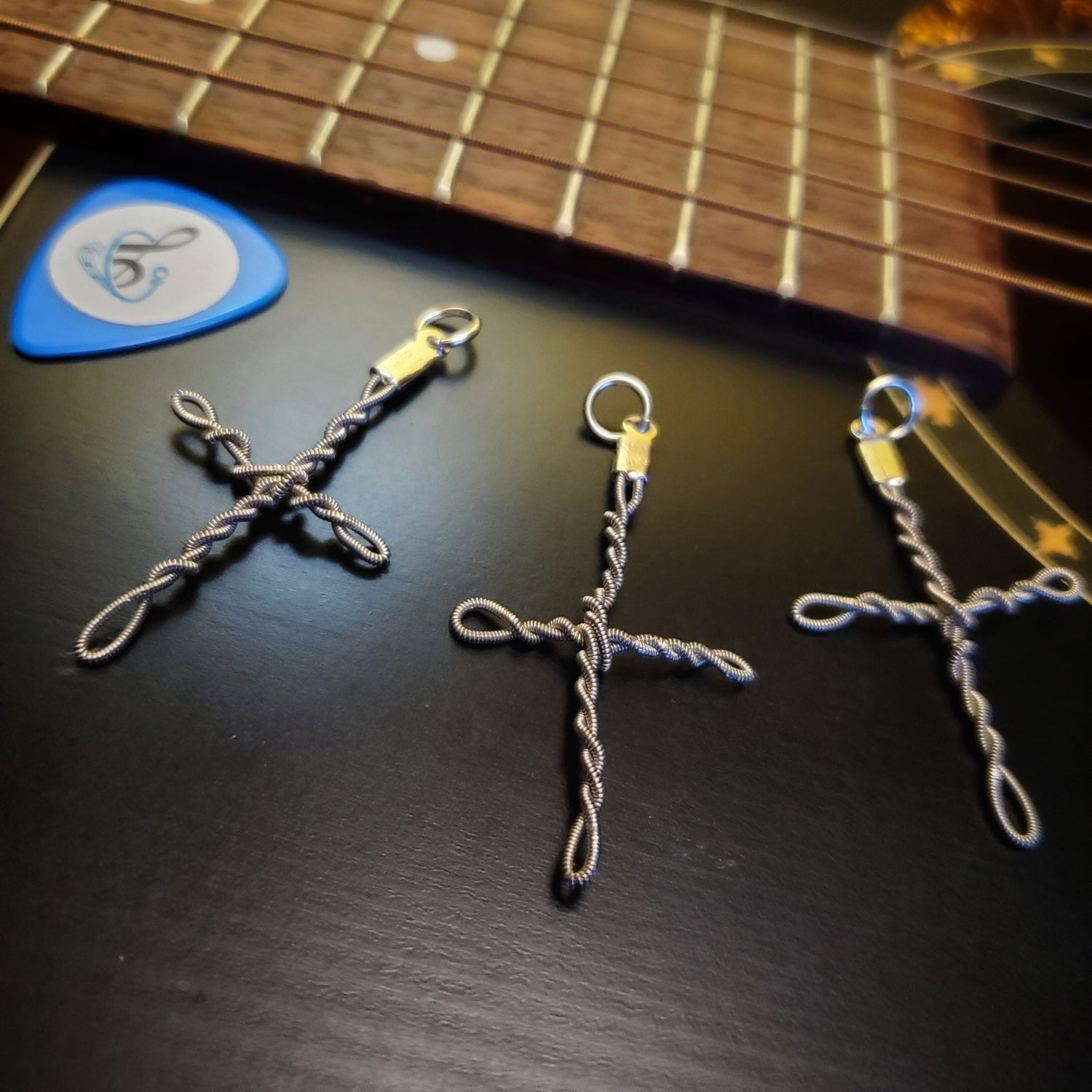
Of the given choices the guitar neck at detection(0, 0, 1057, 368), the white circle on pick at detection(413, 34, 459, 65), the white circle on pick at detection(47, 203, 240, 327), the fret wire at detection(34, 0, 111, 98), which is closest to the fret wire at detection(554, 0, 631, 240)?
the guitar neck at detection(0, 0, 1057, 368)

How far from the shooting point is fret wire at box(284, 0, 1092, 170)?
700mm

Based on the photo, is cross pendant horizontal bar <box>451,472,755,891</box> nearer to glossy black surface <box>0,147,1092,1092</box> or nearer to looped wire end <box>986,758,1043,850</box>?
glossy black surface <box>0,147,1092,1092</box>

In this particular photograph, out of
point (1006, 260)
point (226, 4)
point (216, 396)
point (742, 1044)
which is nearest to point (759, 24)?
point (1006, 260)

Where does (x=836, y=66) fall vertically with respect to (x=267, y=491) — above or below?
above

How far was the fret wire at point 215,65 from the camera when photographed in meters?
0.59

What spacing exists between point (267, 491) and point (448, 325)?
0.18 meters

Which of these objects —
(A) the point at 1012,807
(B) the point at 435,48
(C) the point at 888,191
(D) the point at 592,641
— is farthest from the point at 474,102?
(A) the point at 1012,807

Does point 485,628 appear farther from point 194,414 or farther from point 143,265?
point 143,265

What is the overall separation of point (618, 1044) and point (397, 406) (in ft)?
1.16

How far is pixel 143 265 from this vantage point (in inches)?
22.1

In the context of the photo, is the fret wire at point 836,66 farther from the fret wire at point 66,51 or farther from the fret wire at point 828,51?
the fret wire at point 66,51

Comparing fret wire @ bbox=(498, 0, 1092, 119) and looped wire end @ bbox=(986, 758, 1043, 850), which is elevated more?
fret wire @ bbox=(498, 0, 1092, 119)

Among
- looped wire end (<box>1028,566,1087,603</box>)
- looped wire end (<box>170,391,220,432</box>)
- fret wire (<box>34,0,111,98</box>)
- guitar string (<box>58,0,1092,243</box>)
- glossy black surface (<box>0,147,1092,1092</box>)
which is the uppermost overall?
guitar string (<box>58,0,1092,243</box>)

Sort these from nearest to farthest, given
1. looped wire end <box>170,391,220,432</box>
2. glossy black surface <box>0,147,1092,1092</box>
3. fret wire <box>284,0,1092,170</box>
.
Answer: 1. glossy black surface <box>0,147,1092,1092</box>
2. looped wire end <box>170,391,220,432</box>
3. fret wire <box>284,0,1092,170</box>
